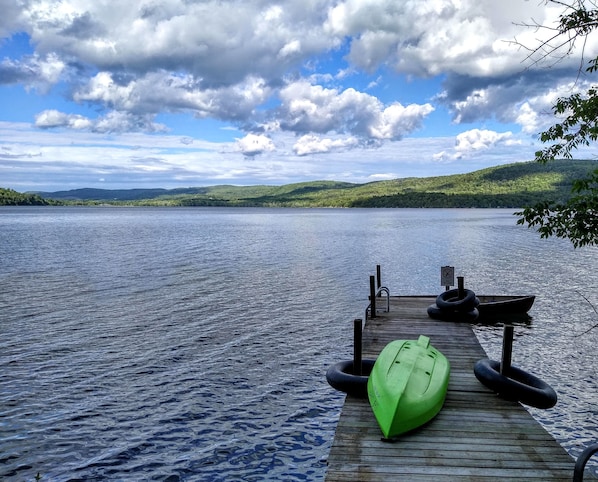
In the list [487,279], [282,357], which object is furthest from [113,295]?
[487,279]

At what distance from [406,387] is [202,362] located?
9.86 m

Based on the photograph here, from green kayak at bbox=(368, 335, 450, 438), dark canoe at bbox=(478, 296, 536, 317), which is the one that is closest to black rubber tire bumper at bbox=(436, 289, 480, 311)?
dark canoe at bbox=(478, 296, 536, 317)

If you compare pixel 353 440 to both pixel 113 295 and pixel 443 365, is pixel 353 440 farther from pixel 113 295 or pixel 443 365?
pixel 113 295

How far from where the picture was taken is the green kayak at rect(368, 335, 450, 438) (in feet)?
32.7

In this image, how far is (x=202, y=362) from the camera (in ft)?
60.2

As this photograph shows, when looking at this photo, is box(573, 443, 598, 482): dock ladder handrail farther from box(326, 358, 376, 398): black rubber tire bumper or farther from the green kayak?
box(326, 358, 376, 398): black rubber tire bumper

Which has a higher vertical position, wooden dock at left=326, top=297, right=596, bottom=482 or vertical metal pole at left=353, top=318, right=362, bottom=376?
vertical metal pole at left=353, top=318, right=362, bottom=376

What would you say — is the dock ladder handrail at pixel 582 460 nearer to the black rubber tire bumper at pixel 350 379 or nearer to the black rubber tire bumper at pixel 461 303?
the black rubber tire bumper at pixel 350 379

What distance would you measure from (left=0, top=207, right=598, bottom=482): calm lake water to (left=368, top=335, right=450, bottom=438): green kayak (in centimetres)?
249

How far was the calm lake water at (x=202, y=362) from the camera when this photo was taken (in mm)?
12000

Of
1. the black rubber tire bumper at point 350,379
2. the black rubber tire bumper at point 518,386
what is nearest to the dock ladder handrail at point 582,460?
the black rubber tire bumper at point 518,386

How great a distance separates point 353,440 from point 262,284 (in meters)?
26.2

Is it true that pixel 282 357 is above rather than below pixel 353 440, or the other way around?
below

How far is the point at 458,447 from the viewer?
31.2 feet
